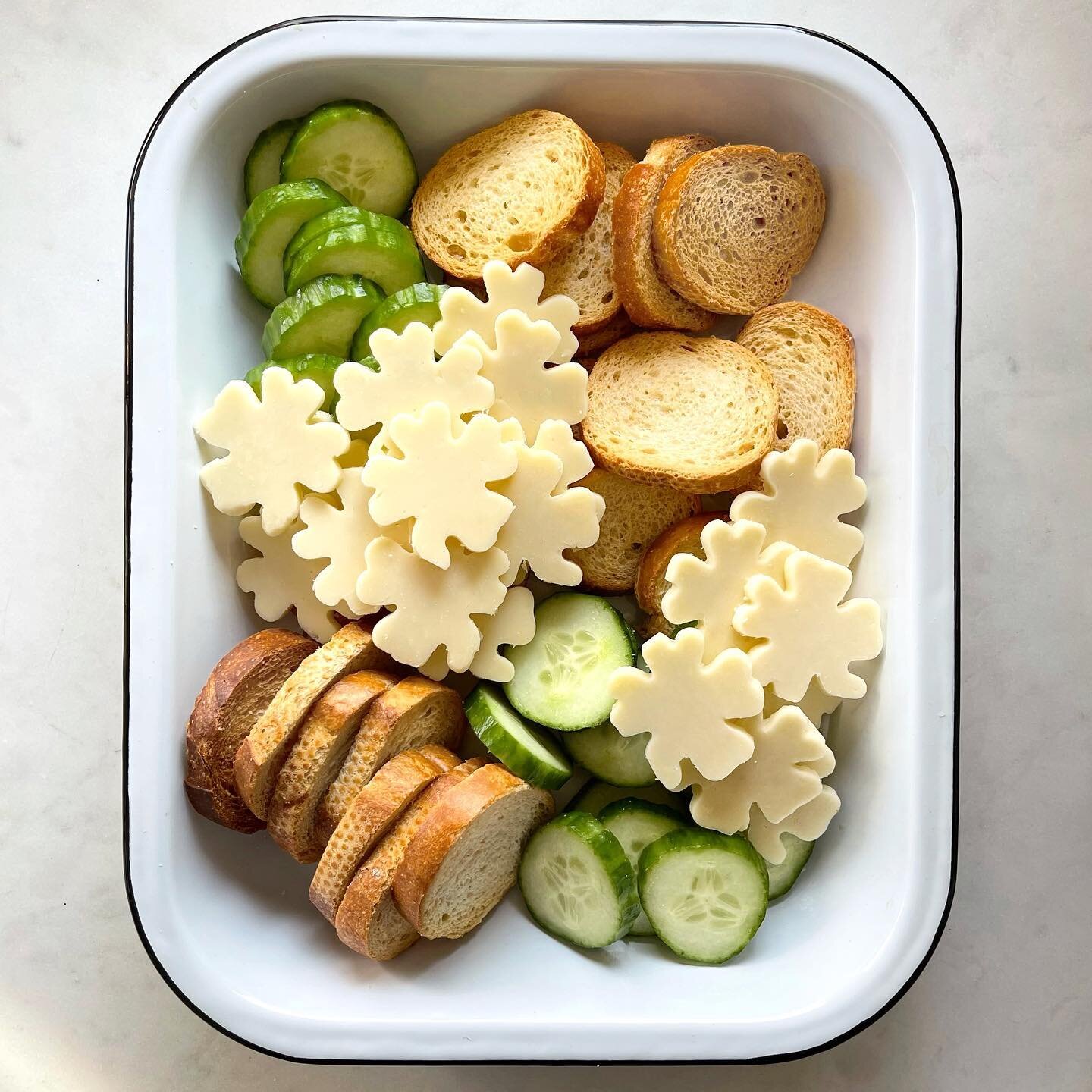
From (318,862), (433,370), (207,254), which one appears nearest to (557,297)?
(433,370)

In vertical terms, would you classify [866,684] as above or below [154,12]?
below

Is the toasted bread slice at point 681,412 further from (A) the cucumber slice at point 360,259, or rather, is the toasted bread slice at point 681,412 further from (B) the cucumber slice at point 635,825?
(B) the cucumber slice at point 635,825

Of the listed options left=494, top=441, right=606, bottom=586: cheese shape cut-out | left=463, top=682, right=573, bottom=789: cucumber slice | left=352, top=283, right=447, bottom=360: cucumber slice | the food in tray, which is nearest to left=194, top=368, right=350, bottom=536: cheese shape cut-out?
the food in tray

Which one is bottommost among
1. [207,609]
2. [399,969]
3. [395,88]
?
[399,969]

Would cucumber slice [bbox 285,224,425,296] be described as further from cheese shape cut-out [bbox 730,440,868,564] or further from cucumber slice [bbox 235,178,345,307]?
cheese shape cut-out [bbox 730,440,868,564]

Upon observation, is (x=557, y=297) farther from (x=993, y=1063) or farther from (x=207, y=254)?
(x=993, y=1063)

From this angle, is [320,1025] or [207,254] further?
[207,254]

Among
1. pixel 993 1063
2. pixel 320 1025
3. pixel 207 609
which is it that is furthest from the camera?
pixel 993 1063
